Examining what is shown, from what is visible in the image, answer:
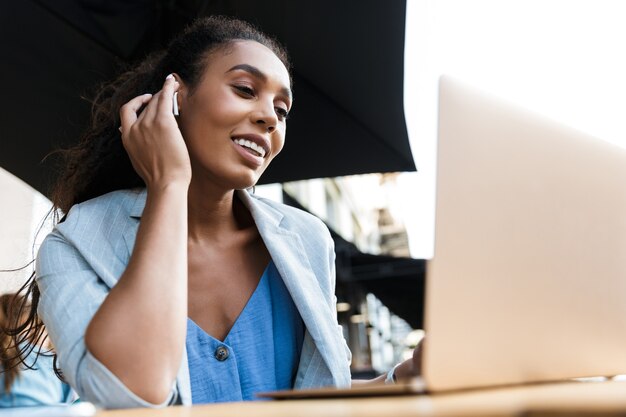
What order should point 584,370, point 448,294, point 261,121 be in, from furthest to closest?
point 261,121 → point 584,370 → point 448,294

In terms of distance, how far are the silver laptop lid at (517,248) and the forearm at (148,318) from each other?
1.34 ft

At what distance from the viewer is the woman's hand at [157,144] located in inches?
39.7

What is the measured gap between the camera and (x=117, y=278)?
1011 millimetres

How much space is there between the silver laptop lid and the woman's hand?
0.57 meters

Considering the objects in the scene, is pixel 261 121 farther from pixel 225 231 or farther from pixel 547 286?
pixel 547 286

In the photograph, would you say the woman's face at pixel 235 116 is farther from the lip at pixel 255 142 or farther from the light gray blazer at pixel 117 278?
the light gray blazer at pixel 117 278

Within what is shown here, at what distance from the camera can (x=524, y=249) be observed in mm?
588

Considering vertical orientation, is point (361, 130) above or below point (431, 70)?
below

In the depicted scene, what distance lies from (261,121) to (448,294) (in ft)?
3.21

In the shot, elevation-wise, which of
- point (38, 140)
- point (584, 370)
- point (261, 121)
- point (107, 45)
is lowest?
point (584, 370)

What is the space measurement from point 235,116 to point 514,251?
36.1 inches

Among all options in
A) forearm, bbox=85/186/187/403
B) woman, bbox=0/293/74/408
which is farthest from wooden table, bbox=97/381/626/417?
woman, bbox=0/293/74/408

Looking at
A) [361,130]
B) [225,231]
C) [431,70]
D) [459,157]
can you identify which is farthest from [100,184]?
[431,70]

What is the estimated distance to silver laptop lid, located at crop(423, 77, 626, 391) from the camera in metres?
0.52
